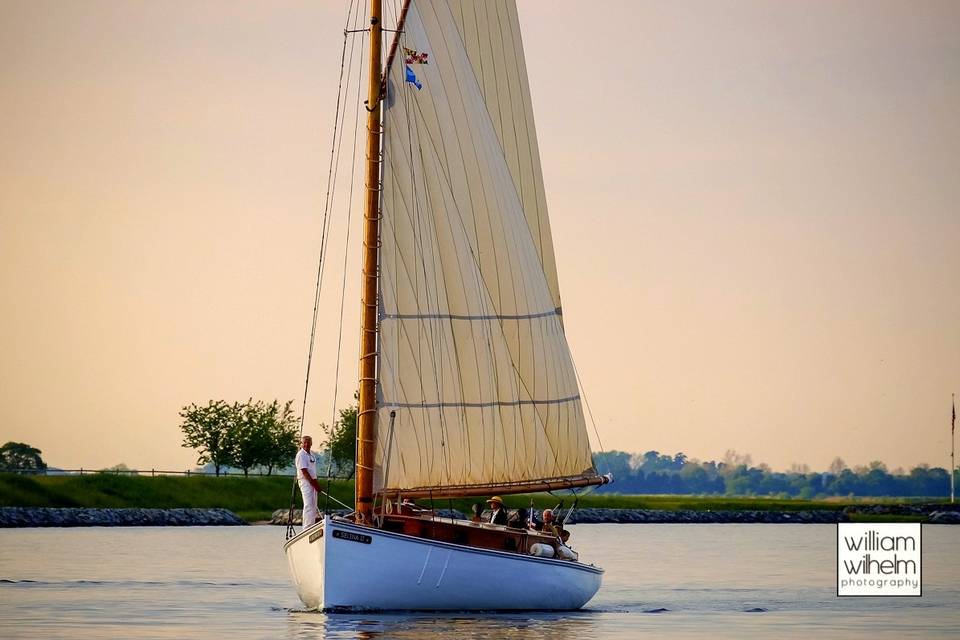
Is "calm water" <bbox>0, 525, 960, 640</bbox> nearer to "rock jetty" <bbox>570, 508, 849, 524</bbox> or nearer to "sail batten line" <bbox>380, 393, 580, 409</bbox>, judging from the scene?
"sail batten line" <bbox>380, 393, 580, 409</bbox>

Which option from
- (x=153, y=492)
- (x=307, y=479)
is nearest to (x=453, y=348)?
(x=307, y=479)

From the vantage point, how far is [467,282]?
4538cm

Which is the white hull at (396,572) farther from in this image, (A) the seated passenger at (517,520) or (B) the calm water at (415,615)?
(A) the seated passenger at (517,520)

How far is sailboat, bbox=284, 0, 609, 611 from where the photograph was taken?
41.0 m

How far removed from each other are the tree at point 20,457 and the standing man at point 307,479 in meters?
119

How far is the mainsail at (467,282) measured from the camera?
143 feet

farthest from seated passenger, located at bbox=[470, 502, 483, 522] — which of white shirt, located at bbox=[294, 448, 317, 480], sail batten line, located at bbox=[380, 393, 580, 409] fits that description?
white shirt, located at bbox=[294, 448, 317, 480]

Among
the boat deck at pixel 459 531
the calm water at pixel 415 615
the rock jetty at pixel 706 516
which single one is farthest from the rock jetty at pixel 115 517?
the boat deck at pixel 459 531

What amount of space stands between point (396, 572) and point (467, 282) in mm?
9136

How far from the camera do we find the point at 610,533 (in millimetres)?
117875

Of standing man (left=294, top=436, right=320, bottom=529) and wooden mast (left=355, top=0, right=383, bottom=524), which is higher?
wooden mast (left=355, top=0, right=383, bottom=524)

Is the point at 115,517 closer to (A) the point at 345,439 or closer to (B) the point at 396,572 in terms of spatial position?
(A) the point at 345,439

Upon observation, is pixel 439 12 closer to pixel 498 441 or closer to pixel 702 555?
pixel 498 441

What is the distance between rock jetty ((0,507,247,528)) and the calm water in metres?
16.0
